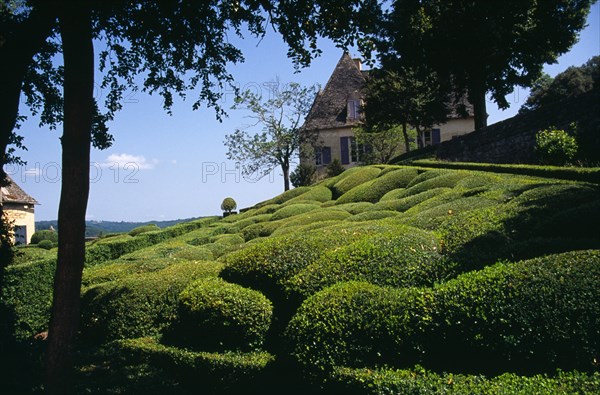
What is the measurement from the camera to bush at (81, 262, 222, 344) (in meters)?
8.37

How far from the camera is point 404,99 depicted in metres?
28.9

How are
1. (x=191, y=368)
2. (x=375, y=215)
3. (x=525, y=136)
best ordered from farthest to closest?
(x=525, y=136)
(x=375, y=215)
(x=191, y=368)

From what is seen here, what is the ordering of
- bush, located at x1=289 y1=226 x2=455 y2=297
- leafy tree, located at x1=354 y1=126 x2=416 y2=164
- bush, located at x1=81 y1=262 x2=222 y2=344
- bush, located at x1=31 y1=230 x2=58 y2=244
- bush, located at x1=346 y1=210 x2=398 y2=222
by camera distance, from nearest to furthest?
bush, located at x1=289 y1=226 x2=455 y2=297
bush, located at x1=81 y1=262 x2=222 y2=344
bush, located at x1=346 y1=210 x2=398 y2=222
bush, located at x1=31 y1=230 x2=58 y2=244
leafy tree, located at x1=354 y1=126 x2=416 y2=164

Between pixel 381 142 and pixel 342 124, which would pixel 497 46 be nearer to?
pixel 381 142

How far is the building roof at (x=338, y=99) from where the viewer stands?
39.0 m

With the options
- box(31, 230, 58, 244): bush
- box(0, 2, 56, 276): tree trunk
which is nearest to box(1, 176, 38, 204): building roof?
box(31, 230, 58, 244): bush

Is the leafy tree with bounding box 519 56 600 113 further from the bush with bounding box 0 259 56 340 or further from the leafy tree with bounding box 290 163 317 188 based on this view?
the bush with bounding box 0 259 56 340

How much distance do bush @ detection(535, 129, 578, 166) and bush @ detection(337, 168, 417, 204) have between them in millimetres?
4694

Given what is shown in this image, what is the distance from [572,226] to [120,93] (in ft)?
25.1

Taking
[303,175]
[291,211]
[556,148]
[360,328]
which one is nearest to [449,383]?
[360,328]

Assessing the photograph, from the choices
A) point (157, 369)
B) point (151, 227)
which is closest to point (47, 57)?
point (157, 369)

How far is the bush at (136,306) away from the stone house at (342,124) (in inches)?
1155

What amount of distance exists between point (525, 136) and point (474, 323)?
16.9m

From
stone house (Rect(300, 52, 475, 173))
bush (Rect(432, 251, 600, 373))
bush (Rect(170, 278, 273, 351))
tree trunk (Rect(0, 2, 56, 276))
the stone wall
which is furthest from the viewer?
stone house (Rect(300, 52, 475, 173))
